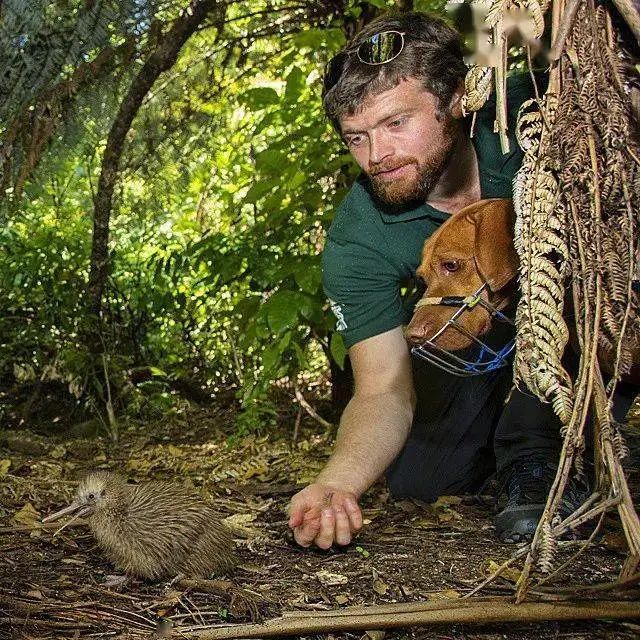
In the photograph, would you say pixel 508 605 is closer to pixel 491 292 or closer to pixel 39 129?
pixel 491 292

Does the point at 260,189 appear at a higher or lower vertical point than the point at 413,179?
higher

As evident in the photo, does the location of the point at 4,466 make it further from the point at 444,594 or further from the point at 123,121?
the point at 444,594

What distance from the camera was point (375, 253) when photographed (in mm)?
3732

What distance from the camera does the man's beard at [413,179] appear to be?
3410mm

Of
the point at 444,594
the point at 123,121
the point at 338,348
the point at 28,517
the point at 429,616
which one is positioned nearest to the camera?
the point at 429,616

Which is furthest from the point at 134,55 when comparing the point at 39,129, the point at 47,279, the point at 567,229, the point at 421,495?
the point at 567,229

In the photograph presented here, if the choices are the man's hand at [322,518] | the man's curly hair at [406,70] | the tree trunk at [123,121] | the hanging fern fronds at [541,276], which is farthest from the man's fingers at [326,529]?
the tree trunk at [123,121]

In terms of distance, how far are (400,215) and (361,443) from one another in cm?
108

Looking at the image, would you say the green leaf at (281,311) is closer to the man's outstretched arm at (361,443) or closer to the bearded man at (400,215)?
the bearded man at (400,215)

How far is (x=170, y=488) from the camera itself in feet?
9.62

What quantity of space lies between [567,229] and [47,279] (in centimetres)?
499

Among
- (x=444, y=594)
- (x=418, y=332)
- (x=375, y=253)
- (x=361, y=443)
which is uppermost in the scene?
(x=375, y=253)

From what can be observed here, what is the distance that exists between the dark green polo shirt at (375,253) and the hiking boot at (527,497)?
2.81ft

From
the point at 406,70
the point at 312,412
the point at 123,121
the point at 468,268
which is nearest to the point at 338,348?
the point at 312,412
